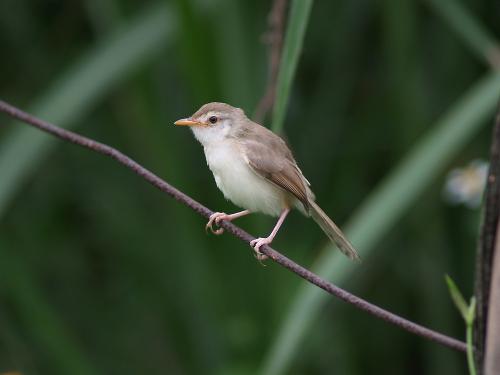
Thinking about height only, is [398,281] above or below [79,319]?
above

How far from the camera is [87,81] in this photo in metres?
3.48

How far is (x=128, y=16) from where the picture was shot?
12.3ft

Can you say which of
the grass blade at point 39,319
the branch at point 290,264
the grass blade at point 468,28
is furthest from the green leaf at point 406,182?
the branch at point 290,264

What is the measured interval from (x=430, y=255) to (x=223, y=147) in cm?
197

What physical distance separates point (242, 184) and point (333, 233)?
1.04 feet

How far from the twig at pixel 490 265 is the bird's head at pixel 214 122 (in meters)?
1.33

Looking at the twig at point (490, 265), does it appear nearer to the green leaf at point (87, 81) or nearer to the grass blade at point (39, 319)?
the green leaf at point (87, 81)

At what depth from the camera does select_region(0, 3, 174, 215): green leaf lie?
333cm

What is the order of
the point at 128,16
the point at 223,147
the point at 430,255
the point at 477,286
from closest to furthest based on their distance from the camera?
the point at 477,286
the point at 223,147
the point at 128,16
the point at 430,255

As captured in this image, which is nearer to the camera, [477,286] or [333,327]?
[477,286]

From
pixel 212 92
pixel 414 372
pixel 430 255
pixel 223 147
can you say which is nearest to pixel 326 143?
pixel 430 255

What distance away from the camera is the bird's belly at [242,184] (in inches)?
92.7

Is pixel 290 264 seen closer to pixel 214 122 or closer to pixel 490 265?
pixel 490 265

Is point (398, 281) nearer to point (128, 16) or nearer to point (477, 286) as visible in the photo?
point (128, 16)
